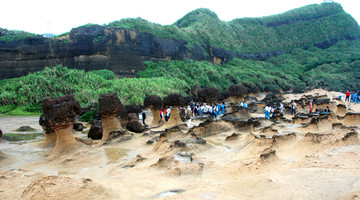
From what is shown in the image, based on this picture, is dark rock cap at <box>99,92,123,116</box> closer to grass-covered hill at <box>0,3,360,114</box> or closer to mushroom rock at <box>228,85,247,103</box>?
grass-covered hill at <box>0,3,360,114</box>

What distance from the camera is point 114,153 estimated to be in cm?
987

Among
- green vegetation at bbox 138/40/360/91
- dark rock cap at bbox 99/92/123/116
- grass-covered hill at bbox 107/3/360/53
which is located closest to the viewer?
dark rock cap at bbox 99/92/123/116

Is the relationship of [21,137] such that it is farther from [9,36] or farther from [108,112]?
[9,36]

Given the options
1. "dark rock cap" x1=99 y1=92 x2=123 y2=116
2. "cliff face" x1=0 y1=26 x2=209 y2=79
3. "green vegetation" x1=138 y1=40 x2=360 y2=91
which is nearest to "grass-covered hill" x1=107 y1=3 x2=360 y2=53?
"green vegetation" x1=138 y1=40 x2=360 y2=91

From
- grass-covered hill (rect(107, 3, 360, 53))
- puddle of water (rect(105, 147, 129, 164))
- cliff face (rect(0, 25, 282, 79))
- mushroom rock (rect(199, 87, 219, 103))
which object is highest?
grass-covered hill (rect(107, 3, 360, 53))

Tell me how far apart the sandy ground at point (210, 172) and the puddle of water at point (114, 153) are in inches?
1.3

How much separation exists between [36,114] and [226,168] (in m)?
19.9

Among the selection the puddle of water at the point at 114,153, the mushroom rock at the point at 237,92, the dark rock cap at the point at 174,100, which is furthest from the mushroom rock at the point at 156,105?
the mushroom rock at the point at 237,92

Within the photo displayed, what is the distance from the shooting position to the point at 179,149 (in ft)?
26.7

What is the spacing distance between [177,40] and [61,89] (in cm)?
2752

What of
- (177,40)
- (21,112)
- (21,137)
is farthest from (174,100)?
(177,40)

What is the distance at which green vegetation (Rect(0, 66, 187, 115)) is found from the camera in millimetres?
24031

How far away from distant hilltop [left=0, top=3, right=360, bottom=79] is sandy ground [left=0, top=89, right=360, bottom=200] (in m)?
25.7

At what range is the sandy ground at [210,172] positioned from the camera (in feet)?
14.1
